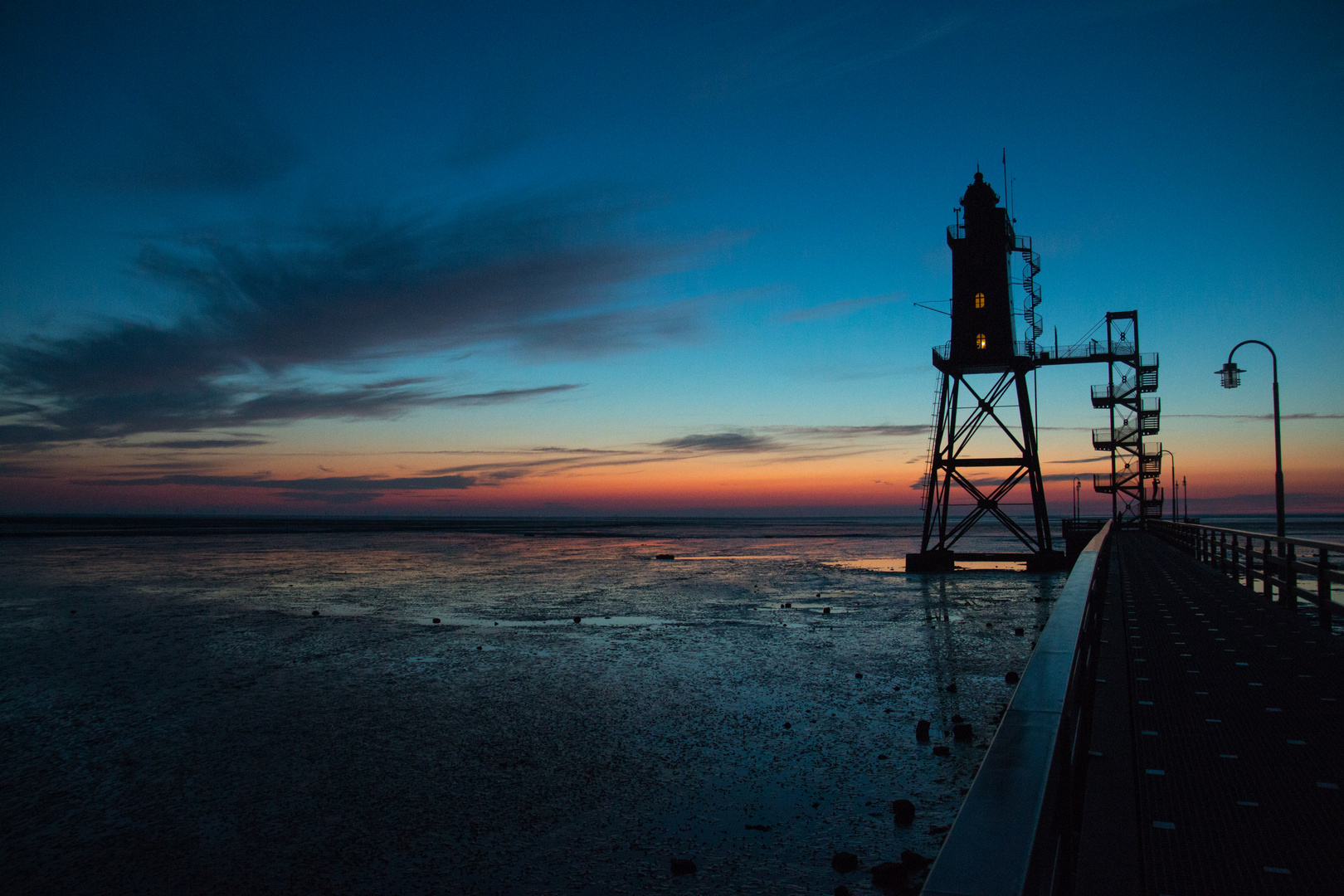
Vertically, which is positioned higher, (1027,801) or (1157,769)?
(1027,801)

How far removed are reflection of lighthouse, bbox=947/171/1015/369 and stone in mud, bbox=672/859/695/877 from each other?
25.4 metres

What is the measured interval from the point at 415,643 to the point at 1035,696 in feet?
38.8

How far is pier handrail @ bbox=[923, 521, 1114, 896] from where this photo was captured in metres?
1.33

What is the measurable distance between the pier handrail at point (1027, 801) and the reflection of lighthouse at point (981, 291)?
26.2 meters

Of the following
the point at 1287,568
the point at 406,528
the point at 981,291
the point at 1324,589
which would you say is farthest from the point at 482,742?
the point at 406,528

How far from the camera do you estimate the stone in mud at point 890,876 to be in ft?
14.9

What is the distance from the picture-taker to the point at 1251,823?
12.3ft

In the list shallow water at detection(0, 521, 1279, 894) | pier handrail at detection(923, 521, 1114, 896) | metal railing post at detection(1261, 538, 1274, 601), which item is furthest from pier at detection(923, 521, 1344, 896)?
metal railing post at detection(1261, 538, 1274, 601)

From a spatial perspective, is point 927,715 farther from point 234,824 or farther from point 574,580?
point 574,580

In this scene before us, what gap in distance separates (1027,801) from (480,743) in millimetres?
6713

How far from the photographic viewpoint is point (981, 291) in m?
27.8

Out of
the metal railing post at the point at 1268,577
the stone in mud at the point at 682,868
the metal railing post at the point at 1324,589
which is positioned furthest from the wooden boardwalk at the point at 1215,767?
the metal railing post at the point at 1268,577

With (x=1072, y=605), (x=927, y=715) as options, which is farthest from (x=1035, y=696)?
(x=927, y=715)

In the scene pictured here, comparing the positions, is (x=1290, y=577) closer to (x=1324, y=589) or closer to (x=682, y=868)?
(x=1324, y=589)
